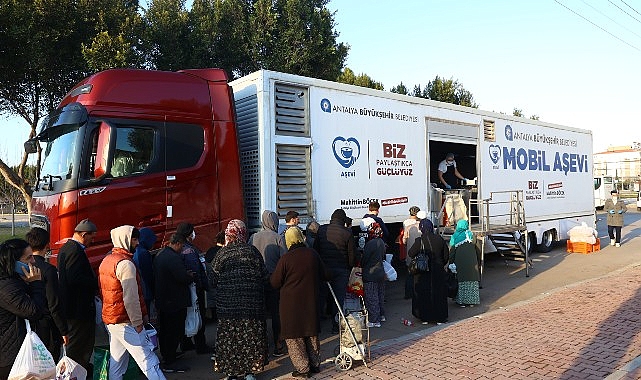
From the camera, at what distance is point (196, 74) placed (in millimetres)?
7082

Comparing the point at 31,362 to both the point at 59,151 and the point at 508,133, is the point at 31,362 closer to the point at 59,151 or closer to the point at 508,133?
the point at 59,151

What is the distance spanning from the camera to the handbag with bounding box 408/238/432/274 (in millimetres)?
7156

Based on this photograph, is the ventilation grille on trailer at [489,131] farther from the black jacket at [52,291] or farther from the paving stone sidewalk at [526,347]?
the black jacket at [52,291]

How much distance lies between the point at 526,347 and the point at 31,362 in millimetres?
5115

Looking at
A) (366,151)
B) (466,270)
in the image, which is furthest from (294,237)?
(466,270)

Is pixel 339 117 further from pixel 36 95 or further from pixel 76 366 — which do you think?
pixel 36 95

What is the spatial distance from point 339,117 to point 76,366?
551 cm

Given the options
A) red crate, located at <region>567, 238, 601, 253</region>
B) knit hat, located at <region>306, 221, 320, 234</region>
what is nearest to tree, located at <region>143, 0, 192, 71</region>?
knit hat, located at <region>306, 221, 320, 234</region>

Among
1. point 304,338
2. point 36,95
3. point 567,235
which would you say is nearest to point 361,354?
point 304,338

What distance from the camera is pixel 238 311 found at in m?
4.83

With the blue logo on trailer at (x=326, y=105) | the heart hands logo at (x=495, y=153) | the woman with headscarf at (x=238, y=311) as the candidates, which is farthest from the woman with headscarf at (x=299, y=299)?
the heart hands logo at (x=495, y=153)

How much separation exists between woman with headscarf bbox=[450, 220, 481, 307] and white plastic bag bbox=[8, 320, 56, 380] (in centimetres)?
635

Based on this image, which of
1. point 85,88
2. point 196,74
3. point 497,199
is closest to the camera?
point 85,88

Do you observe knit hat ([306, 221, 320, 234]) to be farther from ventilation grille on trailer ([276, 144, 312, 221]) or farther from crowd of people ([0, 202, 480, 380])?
ventilation grille on trailer ([276, 144, 312, 221])
